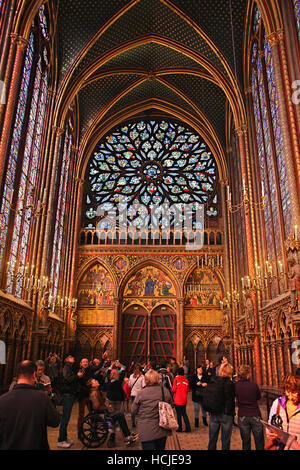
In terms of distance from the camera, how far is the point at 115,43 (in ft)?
62.0

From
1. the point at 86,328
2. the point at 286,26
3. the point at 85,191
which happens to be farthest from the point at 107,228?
the point at 286,26

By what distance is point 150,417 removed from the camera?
4.07 meters

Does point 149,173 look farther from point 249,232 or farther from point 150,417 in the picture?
point 150,417

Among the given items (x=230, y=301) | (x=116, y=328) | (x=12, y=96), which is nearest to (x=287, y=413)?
(x=12, y=96)

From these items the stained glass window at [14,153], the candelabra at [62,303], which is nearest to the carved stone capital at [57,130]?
the stained glass window at [14,153]

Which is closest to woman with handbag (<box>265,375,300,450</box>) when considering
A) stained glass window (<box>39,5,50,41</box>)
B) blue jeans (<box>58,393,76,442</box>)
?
blue jeans (<box>58,393,76,442</box>)

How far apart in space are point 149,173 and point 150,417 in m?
20.7

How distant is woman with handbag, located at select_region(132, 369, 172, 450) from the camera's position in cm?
399

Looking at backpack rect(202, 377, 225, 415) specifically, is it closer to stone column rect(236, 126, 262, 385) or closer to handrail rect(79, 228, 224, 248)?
stone column rect(236, 126, 262, 385)

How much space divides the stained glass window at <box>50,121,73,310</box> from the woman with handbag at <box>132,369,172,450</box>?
46.1ft

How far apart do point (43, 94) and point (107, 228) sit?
8.65 metres

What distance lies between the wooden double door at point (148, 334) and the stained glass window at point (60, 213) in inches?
192

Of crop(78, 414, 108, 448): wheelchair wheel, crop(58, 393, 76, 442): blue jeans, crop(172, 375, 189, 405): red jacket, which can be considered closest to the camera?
crop(78, 414, 108, 448): wheelchair wheel
